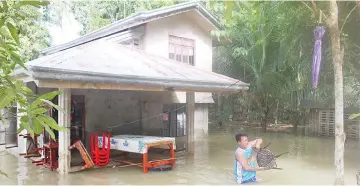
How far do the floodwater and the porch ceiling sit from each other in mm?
2093

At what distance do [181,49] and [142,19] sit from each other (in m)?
2.74

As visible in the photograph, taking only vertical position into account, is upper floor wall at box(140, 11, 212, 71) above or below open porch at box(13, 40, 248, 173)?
above

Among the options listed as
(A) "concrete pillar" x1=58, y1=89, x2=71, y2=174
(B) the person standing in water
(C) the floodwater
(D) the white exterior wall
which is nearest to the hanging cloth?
(B) the person standing in water

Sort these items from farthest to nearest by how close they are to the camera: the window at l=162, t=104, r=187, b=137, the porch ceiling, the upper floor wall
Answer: the window at l=162, t=104, r=187, b=137, the upper floor wall, the porch ceiling

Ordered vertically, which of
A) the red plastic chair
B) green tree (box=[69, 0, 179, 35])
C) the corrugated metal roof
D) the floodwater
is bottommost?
the floodwater

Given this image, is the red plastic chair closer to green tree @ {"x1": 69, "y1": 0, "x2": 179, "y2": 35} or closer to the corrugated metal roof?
the corrugated metal roof

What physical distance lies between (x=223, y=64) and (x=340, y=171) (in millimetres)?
12270

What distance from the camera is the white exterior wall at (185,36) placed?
13.1 meters

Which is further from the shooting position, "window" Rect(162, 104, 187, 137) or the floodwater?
"window" Rect(162, 104, 187, 137)

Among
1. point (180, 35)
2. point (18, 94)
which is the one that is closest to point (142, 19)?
point (180, 35)

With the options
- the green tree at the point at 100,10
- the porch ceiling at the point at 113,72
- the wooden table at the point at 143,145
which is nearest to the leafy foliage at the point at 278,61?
Result: the porch ceiling at the point at 113,72

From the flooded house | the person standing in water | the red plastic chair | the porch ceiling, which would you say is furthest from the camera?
the red plastic chair

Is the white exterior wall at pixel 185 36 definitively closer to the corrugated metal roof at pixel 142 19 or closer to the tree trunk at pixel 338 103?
the corrugated metal roof at pixel 142 19

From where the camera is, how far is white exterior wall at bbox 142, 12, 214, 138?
1305cm
